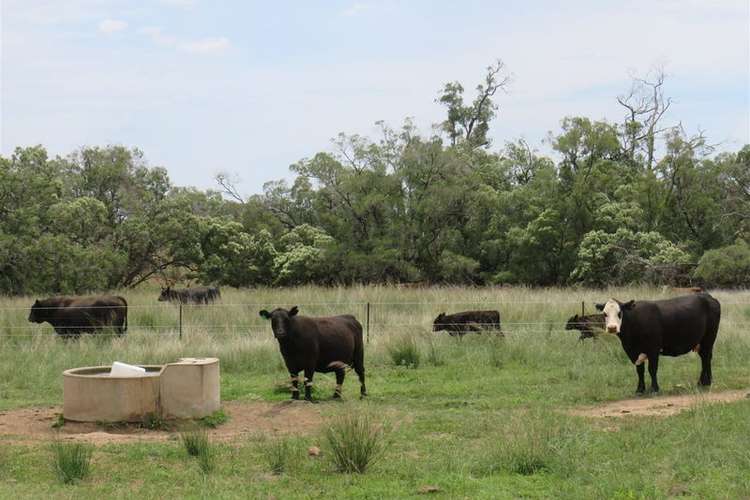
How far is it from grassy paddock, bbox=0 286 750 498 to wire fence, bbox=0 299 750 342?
0.07m

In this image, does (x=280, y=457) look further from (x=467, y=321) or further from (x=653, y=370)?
(x=467, y=321)

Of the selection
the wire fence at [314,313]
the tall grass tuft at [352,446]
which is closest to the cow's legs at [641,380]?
the wire fence at [314,313]

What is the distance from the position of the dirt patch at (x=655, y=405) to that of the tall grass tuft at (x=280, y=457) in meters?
4.49

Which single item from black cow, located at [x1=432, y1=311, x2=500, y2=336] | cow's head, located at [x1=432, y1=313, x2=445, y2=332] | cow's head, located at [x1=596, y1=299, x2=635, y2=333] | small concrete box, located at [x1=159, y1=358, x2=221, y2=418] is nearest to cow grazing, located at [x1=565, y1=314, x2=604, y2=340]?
black cow, located at [x1=432, y1=311, x2=500, y2=336]

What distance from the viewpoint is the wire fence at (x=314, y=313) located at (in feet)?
65.0

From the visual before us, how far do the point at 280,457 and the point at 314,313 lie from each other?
14.9 m

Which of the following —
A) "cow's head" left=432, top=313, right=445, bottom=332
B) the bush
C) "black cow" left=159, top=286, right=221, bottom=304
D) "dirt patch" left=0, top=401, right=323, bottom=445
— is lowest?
"dirt patch" left=0, top=401, right=323, bottom=445

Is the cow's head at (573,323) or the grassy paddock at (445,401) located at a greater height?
the cow's head at (573,323)

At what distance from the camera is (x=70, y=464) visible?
814 centimetres

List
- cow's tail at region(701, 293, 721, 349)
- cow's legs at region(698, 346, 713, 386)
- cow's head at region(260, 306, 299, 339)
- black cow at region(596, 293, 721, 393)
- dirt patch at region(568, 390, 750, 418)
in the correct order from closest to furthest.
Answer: dirt patch at region(568, 390, 750, 418), cow's head at region(260, 306, 299, 339), black cow at region(596, 293, 721, 393), cow's legs at region(698, 346, 713, 386), cow's tail at region(701, 293, 721, 349)

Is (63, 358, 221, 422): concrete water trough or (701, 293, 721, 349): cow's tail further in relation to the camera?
(701, 293, 721, 349): cow's tail

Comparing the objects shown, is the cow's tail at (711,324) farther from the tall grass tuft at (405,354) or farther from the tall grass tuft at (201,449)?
the tall grass tuft at (201,449)

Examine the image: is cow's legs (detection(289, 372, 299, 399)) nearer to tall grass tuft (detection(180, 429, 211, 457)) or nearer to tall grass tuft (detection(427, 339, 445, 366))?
tall grass tuft (detection(180, 429, 211, 457))

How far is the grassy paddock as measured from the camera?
7.63 metres
